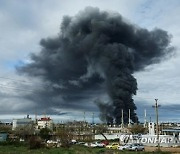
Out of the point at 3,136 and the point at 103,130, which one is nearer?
the point at 3,136

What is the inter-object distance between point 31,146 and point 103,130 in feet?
250

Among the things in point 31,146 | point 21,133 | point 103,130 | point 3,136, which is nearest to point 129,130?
point 103,130

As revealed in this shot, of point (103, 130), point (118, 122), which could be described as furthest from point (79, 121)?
point (103, 130)

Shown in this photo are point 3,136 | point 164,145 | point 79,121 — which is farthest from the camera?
point 79,121

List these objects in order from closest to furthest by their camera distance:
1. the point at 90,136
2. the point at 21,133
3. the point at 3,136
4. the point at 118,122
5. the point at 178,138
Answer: the point at 178,138
the point at 3,136
the point at 21,133
the point at 90,136
the point at 118,122

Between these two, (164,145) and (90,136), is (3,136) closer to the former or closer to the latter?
(90,136)

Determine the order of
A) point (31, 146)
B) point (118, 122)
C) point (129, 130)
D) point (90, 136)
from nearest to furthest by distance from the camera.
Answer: point (31, 146) → point (90, 136) → point (129, 130) → point (118, 122)

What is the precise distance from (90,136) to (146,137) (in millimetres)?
36075

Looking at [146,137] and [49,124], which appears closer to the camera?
[146,137]

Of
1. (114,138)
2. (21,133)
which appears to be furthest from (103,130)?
(21,133)

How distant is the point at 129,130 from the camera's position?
130250 millimetres

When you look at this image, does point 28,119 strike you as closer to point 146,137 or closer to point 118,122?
point 118,122

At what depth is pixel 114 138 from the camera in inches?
4360

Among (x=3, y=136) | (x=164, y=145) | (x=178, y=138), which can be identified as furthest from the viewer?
(x=3, y=136)
